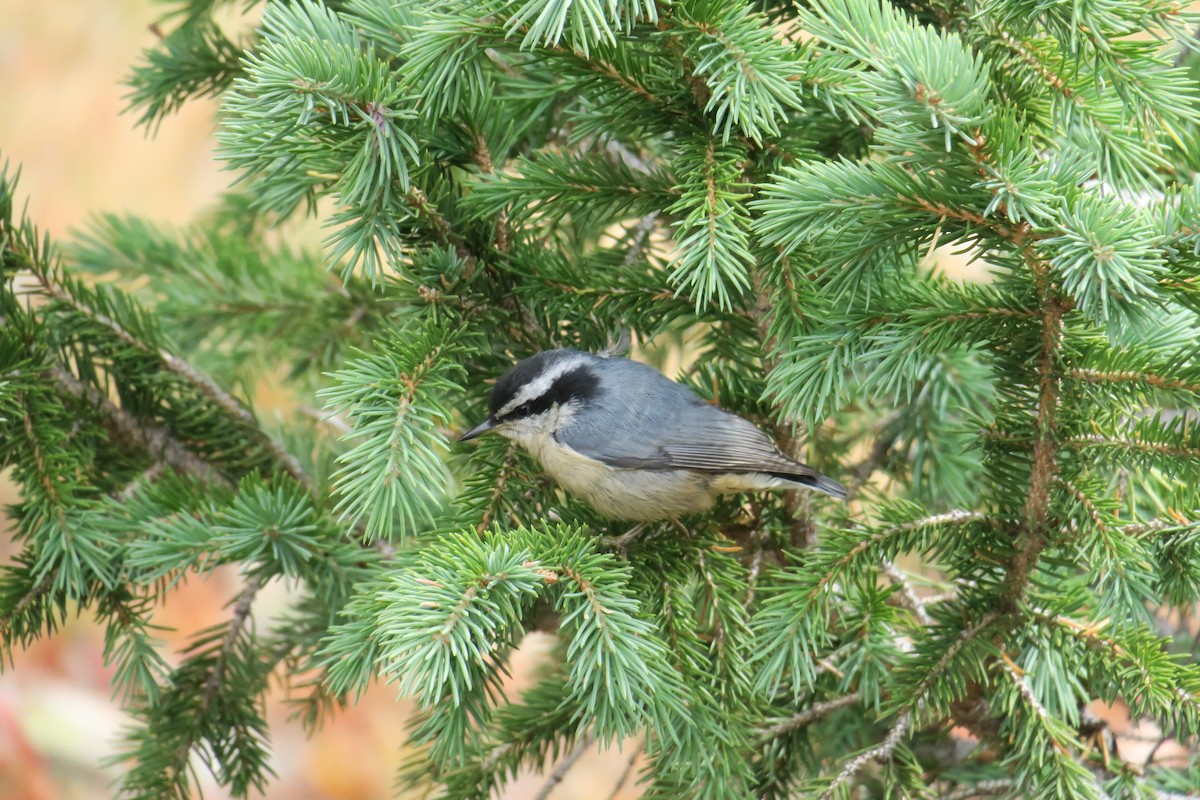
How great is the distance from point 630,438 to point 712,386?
238 millimetres

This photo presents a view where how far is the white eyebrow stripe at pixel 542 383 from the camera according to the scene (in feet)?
5.33

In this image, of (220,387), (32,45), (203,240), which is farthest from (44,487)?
(32,45)

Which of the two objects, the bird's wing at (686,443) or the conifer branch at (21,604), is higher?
the conifer branch at (21,604)

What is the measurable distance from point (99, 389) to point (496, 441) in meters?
0.70

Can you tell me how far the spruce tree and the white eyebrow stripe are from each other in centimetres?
5

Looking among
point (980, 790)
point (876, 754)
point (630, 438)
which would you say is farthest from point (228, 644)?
point (980, 790)

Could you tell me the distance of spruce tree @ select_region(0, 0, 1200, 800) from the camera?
3.81 ft

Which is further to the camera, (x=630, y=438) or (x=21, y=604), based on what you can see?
(x=630, y=438)

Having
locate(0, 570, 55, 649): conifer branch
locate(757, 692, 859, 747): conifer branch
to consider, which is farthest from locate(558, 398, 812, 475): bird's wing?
locate(0, 570, 55, 649): conifer branch

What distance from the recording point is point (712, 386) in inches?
71.2

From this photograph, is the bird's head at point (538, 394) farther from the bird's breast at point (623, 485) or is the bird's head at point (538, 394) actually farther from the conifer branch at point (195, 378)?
the conifer branch at point (195, 378)

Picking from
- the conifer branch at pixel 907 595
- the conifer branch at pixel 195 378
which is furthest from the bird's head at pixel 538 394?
the conifer branch at pixel 907 595

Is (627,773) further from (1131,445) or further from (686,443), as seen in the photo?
(1131,445)

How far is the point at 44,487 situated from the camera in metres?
1.54
